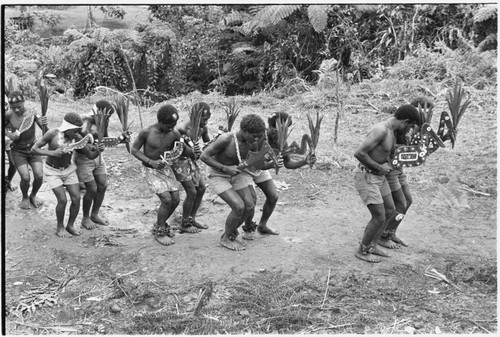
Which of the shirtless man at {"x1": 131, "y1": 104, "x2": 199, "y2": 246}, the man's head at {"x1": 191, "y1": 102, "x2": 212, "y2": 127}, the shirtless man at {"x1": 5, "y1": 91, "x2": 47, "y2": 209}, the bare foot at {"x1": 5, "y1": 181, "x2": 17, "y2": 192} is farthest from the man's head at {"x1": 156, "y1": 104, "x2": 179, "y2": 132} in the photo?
the bare foot at {"x1": 5, "y1": 181, "x2": 17, "y2": 192}

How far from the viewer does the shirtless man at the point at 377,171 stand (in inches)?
194

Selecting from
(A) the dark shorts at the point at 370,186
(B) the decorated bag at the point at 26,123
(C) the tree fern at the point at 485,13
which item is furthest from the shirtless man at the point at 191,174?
(C) the tree fern at the point at 485,13

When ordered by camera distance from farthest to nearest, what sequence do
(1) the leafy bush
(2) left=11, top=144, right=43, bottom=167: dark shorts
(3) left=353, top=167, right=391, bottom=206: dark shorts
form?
(1) the leafy bush < (2) left=11, top=144, right=43, bottom=167: dark shorts < (3) left=353, top=167, right=391, bottom=206: dark shorts

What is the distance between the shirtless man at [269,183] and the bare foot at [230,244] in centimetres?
27

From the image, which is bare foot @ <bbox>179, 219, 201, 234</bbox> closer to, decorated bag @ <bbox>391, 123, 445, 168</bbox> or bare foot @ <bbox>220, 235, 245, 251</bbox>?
bare foot @ <bbox>220, 235, 245, 251</bbox>

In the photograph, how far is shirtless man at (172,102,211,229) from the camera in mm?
5578

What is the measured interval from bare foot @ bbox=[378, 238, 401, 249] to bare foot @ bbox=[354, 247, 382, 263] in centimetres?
36

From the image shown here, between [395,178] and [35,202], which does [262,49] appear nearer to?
[35,202]

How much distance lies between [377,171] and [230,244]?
5.57ft

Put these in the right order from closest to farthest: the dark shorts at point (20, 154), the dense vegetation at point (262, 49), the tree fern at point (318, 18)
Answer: the dark shorts at point (20, 154) → the tree fern at point (318, 18) → the dense vegetation at point (262, 49)

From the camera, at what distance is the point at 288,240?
5.75 meters

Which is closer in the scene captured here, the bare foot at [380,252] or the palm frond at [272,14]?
the bare foot at [380,252]

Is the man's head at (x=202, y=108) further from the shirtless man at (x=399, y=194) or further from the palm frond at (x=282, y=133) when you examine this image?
the shirtless man at (x=399, y=194)

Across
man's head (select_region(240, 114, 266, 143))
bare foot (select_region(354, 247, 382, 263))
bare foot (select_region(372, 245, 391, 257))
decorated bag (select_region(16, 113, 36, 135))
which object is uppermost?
man's head (select_region(240, 114, 266, 143))
